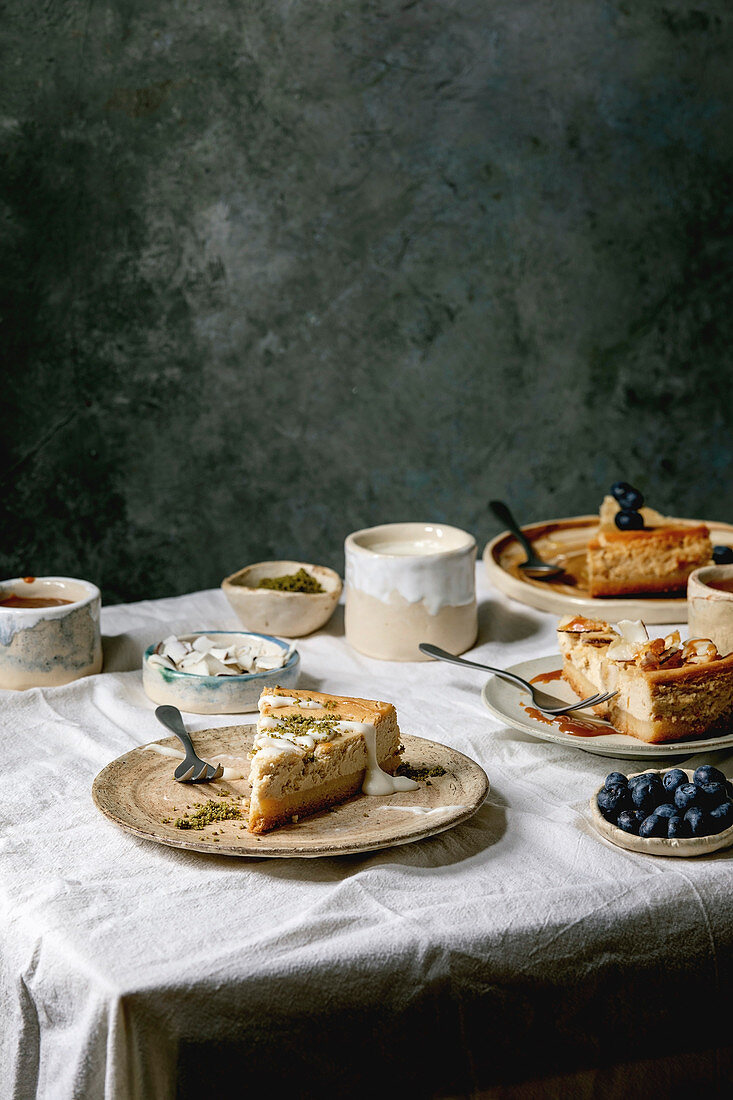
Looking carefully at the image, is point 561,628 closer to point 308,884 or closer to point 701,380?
point 308,884

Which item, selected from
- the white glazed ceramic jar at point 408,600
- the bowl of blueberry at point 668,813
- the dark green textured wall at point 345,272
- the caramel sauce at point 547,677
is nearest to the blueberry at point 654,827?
the bowl of blueberry at point 668,813

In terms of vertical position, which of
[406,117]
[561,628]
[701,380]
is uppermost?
[406,117]

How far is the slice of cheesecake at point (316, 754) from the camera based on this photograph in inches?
44.7

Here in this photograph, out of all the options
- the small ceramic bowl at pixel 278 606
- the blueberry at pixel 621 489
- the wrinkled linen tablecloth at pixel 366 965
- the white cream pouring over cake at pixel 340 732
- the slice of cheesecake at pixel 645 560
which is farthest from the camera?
the blueberry at pixel 621 489

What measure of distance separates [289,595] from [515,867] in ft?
2.91

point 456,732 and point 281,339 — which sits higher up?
point 281,339

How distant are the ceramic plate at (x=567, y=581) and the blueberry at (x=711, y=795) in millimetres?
798

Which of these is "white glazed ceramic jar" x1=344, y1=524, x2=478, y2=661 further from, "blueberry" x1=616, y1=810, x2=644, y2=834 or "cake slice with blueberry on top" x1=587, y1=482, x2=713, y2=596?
"blueberry" x1=616, y1=810, x2=644, y2=834

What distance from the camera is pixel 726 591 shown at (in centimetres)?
159

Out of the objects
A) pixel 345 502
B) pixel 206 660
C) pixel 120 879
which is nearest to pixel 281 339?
pixel 345 502

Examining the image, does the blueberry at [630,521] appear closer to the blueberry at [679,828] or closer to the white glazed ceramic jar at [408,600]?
the white glazed ceramic jar at [408,600]

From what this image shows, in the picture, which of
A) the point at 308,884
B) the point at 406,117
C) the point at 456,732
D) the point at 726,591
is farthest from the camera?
the point at 406,117

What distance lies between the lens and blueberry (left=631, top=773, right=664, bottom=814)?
3.73ft


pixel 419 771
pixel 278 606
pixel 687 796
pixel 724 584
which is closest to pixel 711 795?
pixel 687 796
